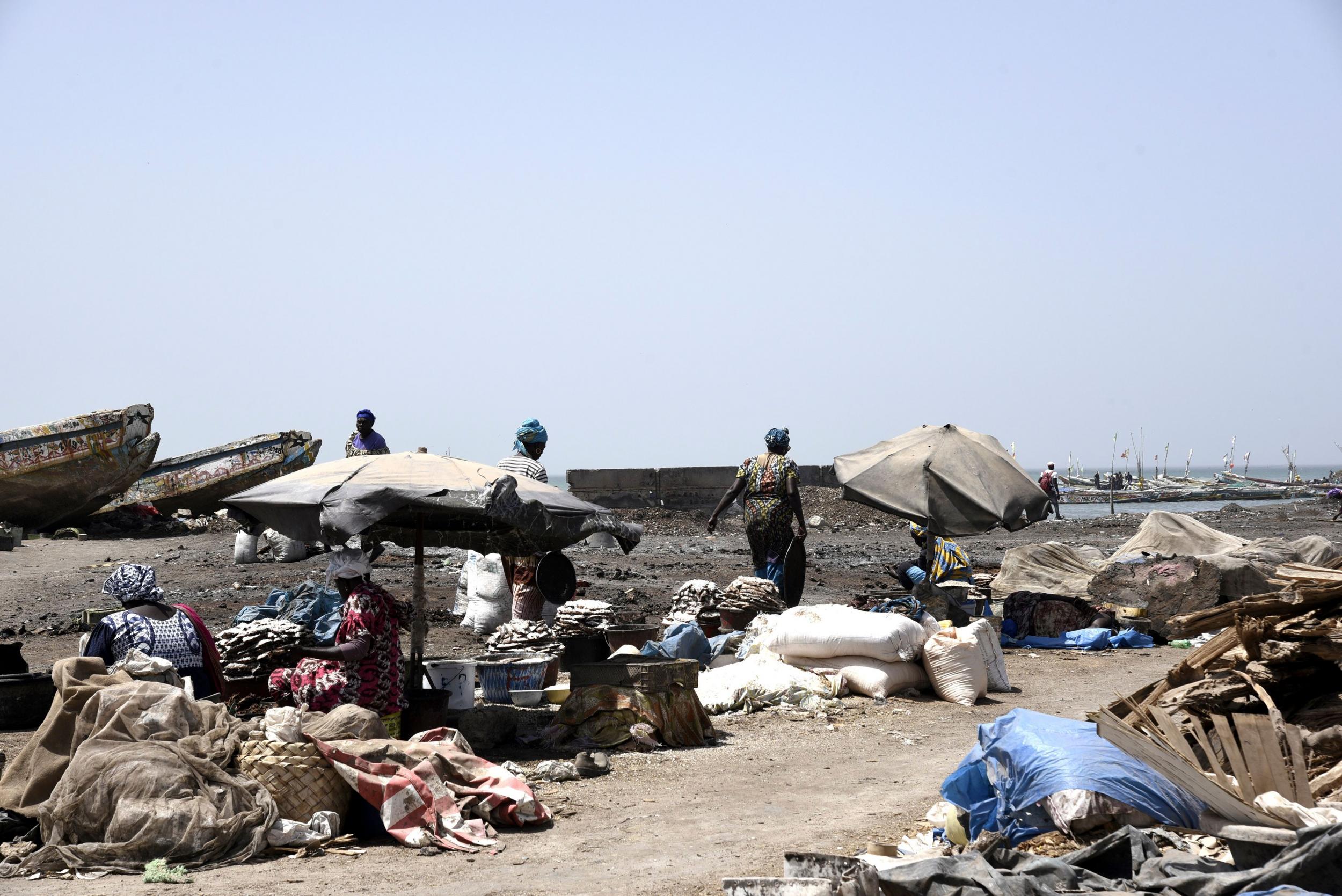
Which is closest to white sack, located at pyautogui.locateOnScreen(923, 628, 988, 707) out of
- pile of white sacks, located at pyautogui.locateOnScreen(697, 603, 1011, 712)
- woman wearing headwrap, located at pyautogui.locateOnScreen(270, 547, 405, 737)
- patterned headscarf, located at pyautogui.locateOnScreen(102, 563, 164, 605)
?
pile of white sacks, located at pyautogui.locateOnScreen(697, 603, 1011, 712)

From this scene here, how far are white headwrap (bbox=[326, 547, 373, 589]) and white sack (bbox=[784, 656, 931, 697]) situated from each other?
3.78 meters

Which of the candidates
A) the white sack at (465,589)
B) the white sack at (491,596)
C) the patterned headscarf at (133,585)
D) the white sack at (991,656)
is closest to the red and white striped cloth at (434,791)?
the patterned headscarf at (133,585)

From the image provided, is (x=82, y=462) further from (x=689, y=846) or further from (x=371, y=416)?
(x=689, y=846)

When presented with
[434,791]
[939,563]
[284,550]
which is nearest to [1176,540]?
[939,563]

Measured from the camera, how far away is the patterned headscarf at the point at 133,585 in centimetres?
563

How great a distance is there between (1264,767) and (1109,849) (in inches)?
32.5

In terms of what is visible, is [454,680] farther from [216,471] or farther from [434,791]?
[216,471]

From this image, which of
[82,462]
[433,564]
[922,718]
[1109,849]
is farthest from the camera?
[82,462]

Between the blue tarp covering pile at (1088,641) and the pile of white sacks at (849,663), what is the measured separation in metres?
2.90

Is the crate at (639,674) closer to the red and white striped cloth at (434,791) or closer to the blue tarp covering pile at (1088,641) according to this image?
the red and white striped cloth at (434,791)

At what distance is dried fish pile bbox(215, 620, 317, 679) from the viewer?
21.2ft

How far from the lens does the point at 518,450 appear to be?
9758 millimetres

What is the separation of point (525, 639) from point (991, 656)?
3.58m

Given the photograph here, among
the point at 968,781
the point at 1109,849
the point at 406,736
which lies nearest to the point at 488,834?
the point at 406,736
